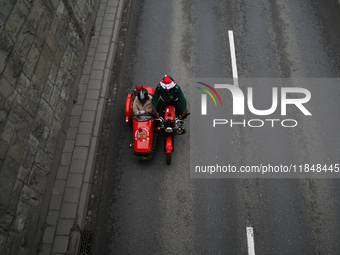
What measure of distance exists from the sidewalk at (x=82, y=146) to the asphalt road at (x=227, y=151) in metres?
0.38

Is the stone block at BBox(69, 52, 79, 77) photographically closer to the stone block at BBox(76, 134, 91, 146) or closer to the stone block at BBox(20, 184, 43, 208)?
the stone block at BBox(76, 134, 91, 146)

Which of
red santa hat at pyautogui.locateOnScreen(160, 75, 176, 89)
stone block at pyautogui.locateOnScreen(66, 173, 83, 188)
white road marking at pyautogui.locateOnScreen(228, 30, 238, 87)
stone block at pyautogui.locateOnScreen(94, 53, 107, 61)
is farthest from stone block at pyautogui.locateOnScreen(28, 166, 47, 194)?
white road marking at pyautogui.locateOnScreen(228, 30, 238, 87)

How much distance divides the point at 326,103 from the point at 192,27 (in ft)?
19.3

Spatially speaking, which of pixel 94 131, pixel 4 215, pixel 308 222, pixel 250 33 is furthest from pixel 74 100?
pixel 308 222

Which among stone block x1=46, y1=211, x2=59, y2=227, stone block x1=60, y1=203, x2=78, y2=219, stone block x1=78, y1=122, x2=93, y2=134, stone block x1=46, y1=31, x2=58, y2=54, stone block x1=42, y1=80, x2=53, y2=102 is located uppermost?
stone block x1=46, y1=31, x2=58, y2=54

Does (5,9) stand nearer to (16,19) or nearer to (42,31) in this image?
(16,19)

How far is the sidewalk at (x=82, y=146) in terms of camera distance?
25.7 feet

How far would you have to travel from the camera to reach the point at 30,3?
7434 millimetres

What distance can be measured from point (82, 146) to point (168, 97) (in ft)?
10.2

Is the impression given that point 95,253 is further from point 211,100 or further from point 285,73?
point 285,73

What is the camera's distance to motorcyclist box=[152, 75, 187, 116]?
26.2ft

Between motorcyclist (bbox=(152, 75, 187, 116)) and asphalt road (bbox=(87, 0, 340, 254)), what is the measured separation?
1.20 m

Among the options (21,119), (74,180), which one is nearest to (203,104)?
(74,180)

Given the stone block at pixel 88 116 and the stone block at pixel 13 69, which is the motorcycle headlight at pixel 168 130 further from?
the stone block at pixel 13 69
